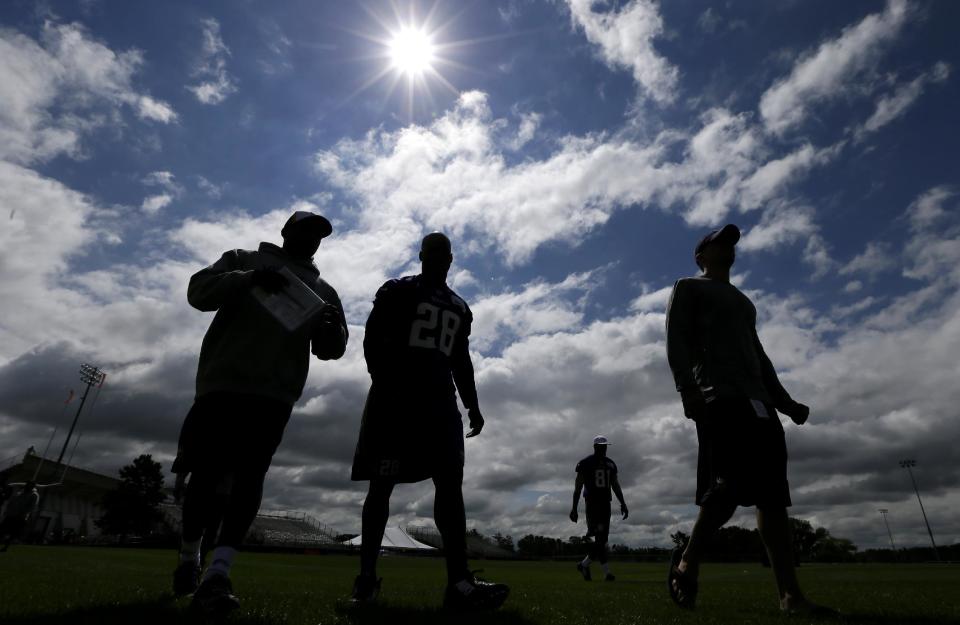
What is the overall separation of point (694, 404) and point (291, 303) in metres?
2.65

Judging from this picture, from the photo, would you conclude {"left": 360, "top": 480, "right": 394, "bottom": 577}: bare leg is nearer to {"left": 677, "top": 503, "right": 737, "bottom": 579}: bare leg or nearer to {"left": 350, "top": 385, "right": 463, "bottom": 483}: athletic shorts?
{"left": 350, "top": 385, "right": 463, "bottom": 483}: athletic shorts

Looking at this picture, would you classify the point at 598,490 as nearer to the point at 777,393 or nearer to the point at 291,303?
the point at 777,393

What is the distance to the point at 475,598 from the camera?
3033mm

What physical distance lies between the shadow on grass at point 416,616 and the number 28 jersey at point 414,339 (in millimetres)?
1185

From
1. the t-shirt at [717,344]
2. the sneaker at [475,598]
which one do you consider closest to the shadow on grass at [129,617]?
the sneaker at [475,598]

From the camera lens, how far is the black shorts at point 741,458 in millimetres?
3531

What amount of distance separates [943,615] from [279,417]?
4.20 meters

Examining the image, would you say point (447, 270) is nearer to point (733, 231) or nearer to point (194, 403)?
point (194, 403)

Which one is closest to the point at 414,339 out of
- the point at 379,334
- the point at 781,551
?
A: the point at 379,334

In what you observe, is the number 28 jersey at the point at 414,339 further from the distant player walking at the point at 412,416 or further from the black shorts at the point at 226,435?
the black shorts at the point at 226,435

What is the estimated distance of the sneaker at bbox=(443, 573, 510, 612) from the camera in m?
3.03

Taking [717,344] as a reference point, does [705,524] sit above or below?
below

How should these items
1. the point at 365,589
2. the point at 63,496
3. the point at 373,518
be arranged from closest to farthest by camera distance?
the point at 365,589 < the point at 373,518 < the point at 63,496

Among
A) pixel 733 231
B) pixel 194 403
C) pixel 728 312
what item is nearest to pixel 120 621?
pixel 194 403
